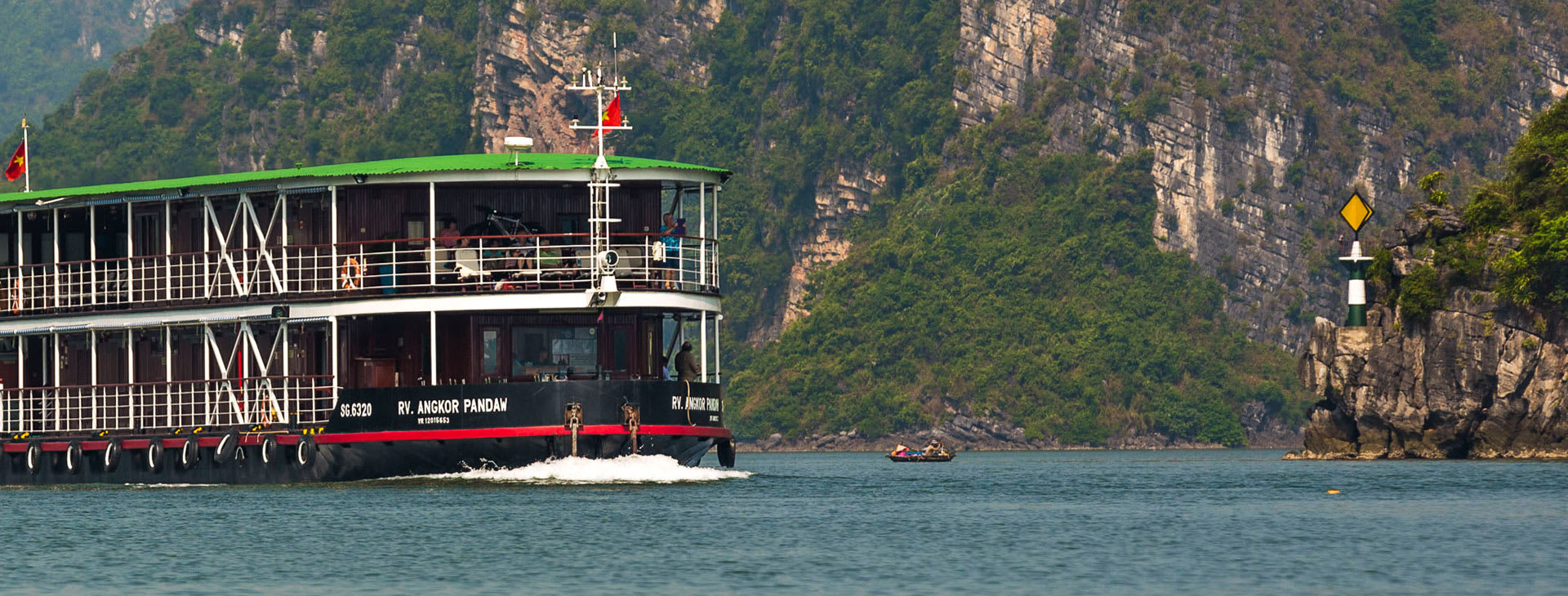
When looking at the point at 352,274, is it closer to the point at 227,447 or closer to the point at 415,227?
the point at 415,227

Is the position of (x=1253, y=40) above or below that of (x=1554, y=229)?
above

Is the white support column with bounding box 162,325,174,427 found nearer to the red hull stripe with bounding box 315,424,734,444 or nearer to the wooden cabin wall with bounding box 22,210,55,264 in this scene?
the red hull stripe with bounding box 315,424,734,444

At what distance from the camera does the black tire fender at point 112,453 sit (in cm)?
4784

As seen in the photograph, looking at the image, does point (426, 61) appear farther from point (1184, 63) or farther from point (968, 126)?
point (1184, 63)

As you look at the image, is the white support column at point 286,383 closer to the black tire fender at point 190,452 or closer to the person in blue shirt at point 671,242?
the black tire fender at point 190,452

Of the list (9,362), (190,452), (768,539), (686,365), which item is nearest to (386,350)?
(190,452)

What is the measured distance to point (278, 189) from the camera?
152 ft

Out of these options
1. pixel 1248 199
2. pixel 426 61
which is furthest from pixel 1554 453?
pixel 426 61

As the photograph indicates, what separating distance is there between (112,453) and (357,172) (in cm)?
791

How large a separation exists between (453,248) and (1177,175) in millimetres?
106826

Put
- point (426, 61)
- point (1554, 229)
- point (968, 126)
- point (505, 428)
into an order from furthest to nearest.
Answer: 1. point (426, 61)
2. point (968, 126)
3. point (1554, 229)
4. point (505, 428)

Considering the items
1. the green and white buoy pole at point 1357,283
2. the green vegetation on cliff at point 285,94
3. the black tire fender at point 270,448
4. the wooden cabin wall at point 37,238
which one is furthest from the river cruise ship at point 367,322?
the green vegetation on cliff at point 285,94

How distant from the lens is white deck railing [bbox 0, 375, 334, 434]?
1832 inches

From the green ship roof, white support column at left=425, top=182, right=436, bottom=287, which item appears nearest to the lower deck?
white support column at left=425, top=182, right=436, bottom=287
